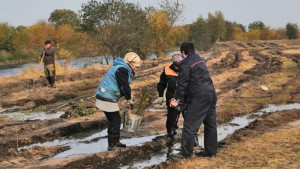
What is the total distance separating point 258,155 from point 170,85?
8.49 feet

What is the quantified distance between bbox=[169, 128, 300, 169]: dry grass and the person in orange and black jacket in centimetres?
163

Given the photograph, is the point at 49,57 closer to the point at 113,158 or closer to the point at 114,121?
the point at 114,121

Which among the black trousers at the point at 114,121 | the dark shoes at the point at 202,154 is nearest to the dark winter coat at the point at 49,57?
the black trousers at the point at 114,121

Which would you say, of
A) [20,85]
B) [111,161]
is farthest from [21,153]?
[20,85]

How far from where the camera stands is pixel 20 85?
21391 mm

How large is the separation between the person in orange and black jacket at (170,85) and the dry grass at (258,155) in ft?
5.35

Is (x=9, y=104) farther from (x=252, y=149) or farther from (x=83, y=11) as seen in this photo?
(x=83, y=11)

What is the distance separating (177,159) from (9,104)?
1064 centimetres

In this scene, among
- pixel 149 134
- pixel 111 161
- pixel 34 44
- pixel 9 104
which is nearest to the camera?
pixel 111 161

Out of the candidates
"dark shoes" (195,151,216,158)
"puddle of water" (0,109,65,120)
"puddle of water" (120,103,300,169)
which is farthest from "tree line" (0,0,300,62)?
"dark shoes" (195,151,216,158)

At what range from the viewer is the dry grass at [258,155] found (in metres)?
6.50

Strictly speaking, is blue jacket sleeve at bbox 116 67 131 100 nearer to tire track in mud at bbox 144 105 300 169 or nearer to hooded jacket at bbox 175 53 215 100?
hooded jacket at bbox 175 53 215 100

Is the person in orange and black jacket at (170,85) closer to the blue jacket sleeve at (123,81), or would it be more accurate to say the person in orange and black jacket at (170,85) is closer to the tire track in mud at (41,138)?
the blue jacket sleeve at (123,81)

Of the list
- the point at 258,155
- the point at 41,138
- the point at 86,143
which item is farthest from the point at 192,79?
the point at 41,138
